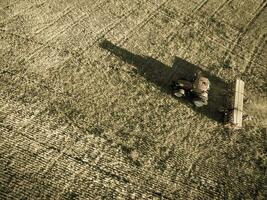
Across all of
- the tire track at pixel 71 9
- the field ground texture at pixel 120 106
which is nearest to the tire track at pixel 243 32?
the field ground texture at pixel 120 106

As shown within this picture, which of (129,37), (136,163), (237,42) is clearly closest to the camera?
(136,163)

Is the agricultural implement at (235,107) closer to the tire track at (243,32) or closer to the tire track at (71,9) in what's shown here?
the tire track at (243,32)

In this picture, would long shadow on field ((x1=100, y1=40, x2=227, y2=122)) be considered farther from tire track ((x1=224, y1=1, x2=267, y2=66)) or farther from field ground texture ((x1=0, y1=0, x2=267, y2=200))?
tire track ((x1=224, y1=1, x2=267, y2=66))

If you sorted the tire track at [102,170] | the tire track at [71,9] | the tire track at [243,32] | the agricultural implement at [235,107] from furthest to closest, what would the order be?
the tire track at [243,32] < the tire track at [71,9] < the agricultural implement at [235,107] < the tire track at [102,170]

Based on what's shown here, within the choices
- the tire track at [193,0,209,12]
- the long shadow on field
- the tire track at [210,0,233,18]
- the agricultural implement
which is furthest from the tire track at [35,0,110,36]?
the agricultural implement

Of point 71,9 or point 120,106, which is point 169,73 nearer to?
point 120,106

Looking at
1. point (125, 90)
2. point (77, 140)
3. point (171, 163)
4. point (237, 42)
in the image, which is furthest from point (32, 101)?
point (237, 42)

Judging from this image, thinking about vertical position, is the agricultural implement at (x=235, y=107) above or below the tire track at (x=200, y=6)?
below

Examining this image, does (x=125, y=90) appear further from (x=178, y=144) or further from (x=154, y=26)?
(x=154, y=26)
